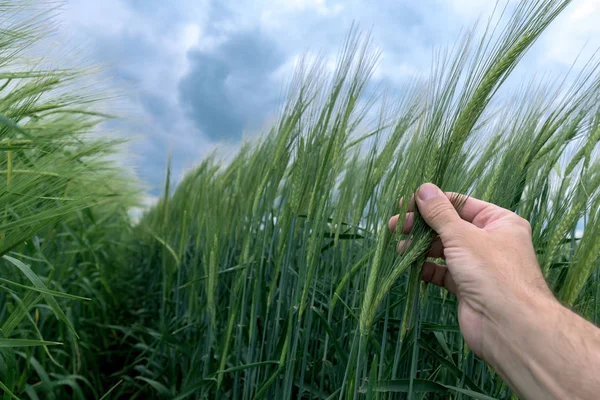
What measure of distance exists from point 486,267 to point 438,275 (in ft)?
0.80

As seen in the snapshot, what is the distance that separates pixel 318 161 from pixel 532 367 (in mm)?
586

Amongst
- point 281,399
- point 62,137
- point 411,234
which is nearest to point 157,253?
point 62,137

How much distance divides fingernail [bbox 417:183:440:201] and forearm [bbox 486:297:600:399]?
0.63 ft

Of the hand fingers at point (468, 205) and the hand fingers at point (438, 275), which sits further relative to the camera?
the hand fingers at point (438, 275)

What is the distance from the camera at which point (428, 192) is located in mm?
793

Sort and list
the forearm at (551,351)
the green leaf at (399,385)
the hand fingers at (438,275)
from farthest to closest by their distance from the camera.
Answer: the hand fingers at (438,275) → the green leaf at (399,385) → the forearm at (551,351)

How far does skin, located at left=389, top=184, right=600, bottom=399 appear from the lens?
713 millimetres

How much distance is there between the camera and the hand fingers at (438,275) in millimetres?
996

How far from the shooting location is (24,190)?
101 centimetres

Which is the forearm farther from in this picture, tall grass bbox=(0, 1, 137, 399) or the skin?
tall grass bbox=(0, 1, 137, 399)

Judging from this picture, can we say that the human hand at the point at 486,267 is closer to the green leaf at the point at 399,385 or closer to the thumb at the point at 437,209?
the thumb at the point at 437,209

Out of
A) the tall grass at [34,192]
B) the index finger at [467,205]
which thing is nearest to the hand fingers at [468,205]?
the index finger at [467,205]

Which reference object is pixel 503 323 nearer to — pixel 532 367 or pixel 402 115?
pixel 532 367

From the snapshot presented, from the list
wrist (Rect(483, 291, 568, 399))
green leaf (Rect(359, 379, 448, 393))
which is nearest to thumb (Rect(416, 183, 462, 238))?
wrist (Rect(483, 291, 568, 399))
